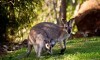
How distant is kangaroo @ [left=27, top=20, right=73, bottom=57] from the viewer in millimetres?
11414

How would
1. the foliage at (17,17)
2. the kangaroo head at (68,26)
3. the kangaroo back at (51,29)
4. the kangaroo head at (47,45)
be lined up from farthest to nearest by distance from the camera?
the foliage at (17,17)
the kangaroo back at (51,29)
the kangaroo head at (68,26)
the kangaroo head at (47,45)

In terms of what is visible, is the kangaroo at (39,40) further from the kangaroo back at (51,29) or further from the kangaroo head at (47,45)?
the kangaroo back at (51,29)

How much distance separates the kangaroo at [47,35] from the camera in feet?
37.4

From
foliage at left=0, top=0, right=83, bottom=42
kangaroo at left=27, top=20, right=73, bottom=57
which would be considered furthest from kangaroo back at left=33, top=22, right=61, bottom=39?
foliage at left=0, top=0, right=83, bottom=42

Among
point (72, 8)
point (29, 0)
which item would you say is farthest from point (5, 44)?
point (72, 8)

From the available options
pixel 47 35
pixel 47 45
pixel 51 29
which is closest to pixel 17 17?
pixel 51 29

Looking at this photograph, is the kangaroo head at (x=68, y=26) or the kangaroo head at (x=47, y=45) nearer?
the kangaroo head at (x=47, y=45)

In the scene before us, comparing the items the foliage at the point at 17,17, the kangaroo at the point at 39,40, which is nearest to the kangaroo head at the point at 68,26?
the kangaroo at the point at 39,40

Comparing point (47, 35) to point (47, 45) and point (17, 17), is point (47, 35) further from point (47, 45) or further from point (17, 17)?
point (17, 17)

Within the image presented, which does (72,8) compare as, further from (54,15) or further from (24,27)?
(24,27)

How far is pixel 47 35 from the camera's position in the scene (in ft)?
38.3

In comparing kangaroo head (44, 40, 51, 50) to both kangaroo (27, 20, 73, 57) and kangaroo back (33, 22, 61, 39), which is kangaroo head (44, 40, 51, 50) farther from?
kangaroo back (33, 22, 61, 39)

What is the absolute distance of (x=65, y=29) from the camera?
38.8 feet

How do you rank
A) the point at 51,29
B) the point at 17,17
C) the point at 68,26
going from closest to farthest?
the point at 68,26 → the point at 51,29 → the point at 17,17
